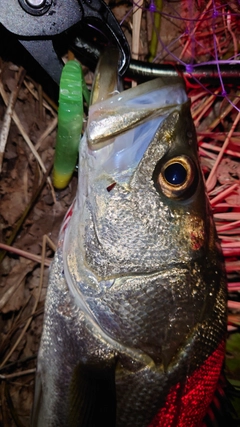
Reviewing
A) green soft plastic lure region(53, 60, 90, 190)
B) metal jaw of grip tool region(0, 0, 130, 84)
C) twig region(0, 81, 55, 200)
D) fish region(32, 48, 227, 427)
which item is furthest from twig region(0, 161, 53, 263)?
metal jaw of grip tool region(0, 0, 130, 84)

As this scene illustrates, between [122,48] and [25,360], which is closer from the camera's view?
[122,48]

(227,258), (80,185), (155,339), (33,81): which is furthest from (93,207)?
(227,258)

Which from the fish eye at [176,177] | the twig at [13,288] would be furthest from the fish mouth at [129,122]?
the twig at [13,288]

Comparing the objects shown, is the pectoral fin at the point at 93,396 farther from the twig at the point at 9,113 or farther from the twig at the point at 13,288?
the twig at the point at 9,113

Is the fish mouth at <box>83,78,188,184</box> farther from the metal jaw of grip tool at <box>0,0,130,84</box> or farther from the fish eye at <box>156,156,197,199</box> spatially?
the metal jaw of grip tool at <box>0,0,130,84</box>

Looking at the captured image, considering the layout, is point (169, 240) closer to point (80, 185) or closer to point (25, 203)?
point (80, 185)

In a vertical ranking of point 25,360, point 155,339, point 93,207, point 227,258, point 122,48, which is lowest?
point 25,360

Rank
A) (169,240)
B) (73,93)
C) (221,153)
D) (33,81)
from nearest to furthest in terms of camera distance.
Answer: (169,240) < (73,93) < (33,81) < (221,153)
